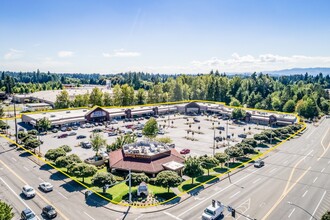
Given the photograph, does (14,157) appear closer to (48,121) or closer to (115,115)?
(48,121)

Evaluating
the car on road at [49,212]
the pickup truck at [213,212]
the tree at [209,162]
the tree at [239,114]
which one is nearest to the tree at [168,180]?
the pickup truck at [213,212]

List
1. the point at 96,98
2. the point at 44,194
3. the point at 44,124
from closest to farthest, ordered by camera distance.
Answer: the point at 44,194 < the point at 44,124 < the point at 96,98

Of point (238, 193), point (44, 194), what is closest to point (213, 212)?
point (238, 193)

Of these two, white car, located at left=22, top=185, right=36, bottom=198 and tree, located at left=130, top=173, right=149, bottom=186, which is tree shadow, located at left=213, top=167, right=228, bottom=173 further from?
white car, located at left=22, top=185, right=36, bottom=198

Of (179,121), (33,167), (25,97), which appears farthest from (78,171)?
(25,97)

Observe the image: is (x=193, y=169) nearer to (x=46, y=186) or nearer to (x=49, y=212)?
(x=49, y=212)

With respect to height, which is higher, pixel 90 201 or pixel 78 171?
pixel 78 171
